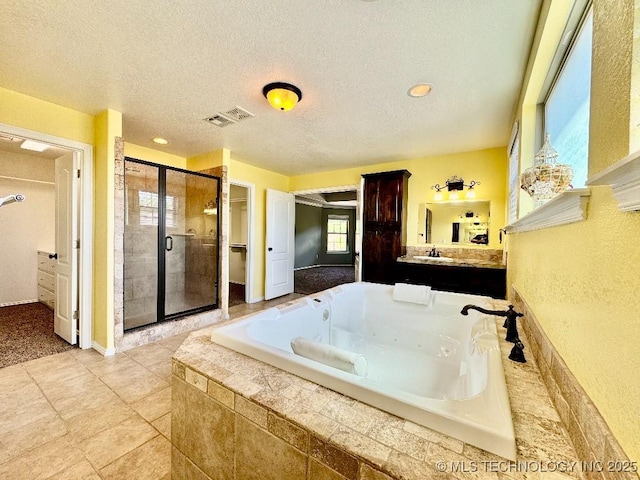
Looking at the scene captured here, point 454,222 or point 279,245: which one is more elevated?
point 454,222

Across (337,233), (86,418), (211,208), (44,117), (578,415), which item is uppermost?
(44,117)

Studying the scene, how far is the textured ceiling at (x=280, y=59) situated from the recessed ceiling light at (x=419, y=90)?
0.06 metres

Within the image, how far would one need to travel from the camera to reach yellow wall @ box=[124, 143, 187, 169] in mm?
3410

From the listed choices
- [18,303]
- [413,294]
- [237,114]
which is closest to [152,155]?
[237,114]

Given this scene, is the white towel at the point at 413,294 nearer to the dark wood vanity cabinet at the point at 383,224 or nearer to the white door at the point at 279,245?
the dark wood vanity cabinet at the point at 383,224

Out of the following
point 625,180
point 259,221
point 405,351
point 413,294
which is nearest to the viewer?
point 625,180

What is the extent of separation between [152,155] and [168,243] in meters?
1.39

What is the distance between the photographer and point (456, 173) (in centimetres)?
354

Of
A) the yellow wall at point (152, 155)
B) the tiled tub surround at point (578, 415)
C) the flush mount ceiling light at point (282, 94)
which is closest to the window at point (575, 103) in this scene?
the tiled tub surround at point (578, 415)

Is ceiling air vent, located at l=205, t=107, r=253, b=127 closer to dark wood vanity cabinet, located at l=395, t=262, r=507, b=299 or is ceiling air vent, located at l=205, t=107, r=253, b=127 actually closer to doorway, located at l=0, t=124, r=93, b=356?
doorway, located at l=0, t=124, r=93, b=356

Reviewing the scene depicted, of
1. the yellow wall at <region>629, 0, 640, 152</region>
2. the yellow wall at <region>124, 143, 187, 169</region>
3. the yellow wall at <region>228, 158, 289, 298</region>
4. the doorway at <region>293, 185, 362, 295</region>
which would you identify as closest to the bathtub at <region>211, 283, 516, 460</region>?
the yellow wall at <region>629, 0, 640, 152</region>

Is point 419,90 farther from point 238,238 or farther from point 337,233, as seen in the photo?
point 337,233

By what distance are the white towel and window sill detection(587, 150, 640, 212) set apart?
6.44ft

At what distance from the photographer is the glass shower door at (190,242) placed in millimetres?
3213
